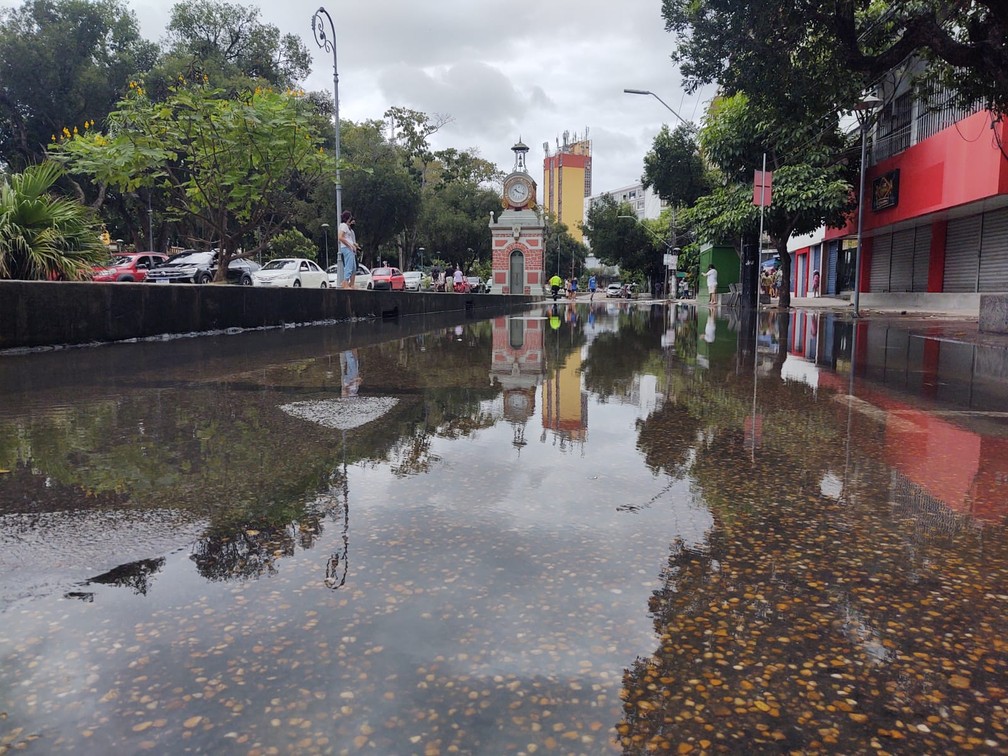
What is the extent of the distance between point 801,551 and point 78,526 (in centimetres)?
268

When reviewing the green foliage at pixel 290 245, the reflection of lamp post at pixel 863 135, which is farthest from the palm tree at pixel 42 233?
the green foliage at pixel 290 245

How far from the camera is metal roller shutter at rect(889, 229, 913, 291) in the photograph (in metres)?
28.1

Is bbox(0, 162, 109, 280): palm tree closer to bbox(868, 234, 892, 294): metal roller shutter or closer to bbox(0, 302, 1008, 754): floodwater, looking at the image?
bbox(0, 302, 1008, 754): floodwater

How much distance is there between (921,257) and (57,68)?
35939mm

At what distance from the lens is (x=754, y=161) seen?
29.6m

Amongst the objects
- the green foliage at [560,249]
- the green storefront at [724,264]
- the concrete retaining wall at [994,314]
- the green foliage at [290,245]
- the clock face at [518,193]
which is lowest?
the concrete retaining wall at [994,314]

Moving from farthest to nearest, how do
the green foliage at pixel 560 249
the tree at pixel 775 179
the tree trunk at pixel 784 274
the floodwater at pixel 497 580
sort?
the green foliage at pixel 560 249 → the tree trunk at pixel 784 274 → the tree at pixel 775 179 → the floodwater at pixel 497 580

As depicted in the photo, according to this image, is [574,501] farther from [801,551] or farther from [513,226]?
[513,226]

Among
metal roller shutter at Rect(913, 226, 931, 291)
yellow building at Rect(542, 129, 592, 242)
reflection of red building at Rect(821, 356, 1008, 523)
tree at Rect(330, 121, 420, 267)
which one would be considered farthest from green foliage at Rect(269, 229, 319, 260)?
yellow building at Rect(542, 129, 592, 242)

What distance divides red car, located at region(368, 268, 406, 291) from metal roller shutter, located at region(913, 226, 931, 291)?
2161 cm

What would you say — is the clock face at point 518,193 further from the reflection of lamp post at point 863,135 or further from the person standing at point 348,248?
the person standing at point 348,248

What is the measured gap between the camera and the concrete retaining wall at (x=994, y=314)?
551 inches

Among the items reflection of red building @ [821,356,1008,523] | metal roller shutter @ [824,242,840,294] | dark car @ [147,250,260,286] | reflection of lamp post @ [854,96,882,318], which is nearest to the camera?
reflection of red building @ [821,356,1008,523]

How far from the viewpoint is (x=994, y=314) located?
46.9 feet
